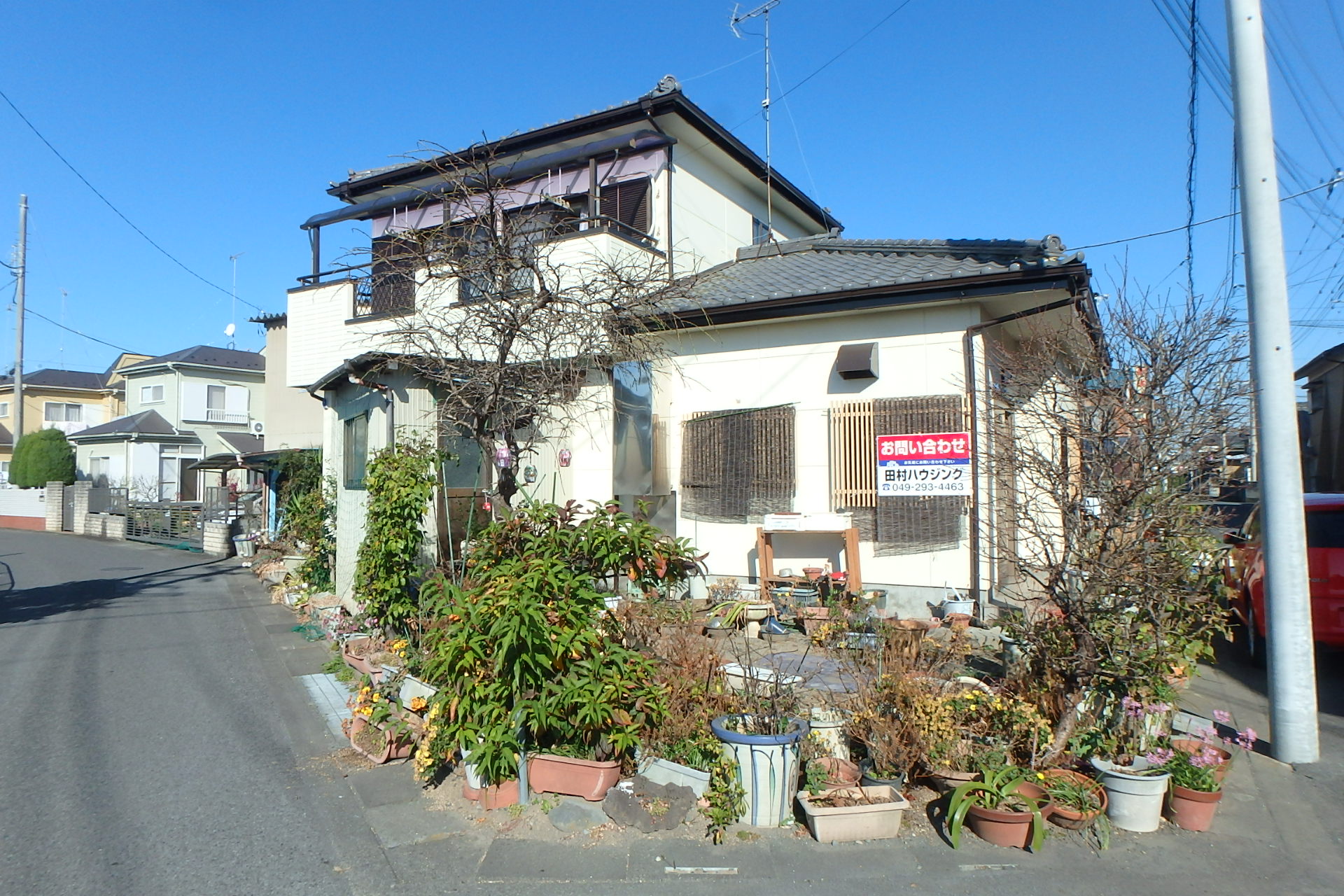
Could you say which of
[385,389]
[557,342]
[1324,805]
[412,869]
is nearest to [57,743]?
[412,869]

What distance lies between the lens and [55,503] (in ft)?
94.5

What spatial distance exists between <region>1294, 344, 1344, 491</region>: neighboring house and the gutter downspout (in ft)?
51.3

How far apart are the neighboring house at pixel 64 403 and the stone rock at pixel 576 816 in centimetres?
4233

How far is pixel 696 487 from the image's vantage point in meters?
10.4

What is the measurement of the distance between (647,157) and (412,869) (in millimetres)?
10488

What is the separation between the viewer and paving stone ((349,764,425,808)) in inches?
198

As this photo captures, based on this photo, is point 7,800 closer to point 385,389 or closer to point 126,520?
point 385,389

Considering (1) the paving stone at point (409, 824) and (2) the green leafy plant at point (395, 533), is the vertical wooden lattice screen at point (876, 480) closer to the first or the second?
Answer: (2) the green leafy plant at point (395, 533)

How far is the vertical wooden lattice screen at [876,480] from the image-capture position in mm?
8961

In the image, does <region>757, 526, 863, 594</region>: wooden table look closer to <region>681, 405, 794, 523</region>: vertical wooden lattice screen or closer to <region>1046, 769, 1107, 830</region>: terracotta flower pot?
<region>681, 405, 794, 523</region>: vertical wooden lattice screen

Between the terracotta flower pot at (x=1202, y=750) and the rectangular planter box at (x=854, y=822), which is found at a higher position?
the terracotta flower pot at (x=1202, y=750)

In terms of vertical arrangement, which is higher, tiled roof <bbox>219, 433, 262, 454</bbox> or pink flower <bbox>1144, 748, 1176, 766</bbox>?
tiled roof <bbox>219, 433, 262, 454</bbox>

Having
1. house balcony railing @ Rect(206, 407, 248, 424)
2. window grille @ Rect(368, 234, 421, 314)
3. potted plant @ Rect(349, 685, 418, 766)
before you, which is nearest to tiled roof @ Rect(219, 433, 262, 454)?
house balcony railing @ Rect(206, 407, 248, 424)

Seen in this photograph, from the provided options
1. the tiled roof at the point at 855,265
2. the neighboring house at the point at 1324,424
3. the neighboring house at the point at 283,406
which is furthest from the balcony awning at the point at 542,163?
the neighboring house at the point at 1324,424
